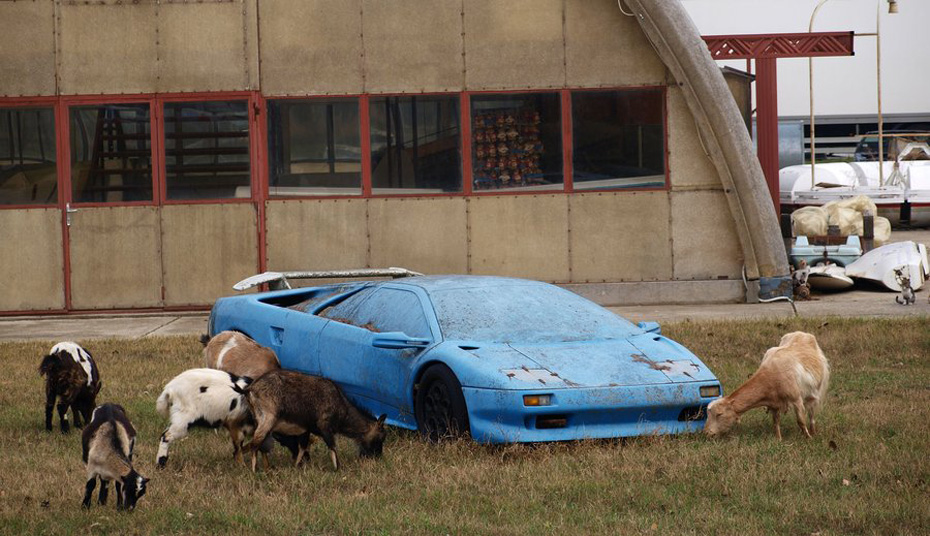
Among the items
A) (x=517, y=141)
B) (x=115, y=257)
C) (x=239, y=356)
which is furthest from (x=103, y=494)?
(x=517, y=141)

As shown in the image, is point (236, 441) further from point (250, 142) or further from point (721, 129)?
point (721, 129)

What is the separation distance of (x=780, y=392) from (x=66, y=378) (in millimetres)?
5203

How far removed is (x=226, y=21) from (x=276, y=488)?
11243 millimetres

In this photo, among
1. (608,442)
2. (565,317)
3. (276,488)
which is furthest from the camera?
(565,317)

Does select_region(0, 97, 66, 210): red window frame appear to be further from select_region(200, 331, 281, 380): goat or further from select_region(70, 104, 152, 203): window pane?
select_region(200, 331, 281, 380): goat

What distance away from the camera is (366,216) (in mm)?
17391

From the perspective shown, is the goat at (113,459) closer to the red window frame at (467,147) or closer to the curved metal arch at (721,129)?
the red window frame at (467,147)

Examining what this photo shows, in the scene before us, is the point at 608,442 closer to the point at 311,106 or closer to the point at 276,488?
the point at 276,488

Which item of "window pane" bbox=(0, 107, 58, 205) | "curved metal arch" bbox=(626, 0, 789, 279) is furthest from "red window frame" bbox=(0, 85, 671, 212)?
"curved metal arch" bbox=(626, 0, 789, 279)

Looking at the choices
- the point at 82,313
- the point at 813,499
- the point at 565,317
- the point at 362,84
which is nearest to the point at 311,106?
the point at 362,84

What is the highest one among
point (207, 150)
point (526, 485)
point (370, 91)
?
point (370, 91)

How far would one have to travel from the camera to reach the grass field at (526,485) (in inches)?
256

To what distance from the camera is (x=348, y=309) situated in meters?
9.81

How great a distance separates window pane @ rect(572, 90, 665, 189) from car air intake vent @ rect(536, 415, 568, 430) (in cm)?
980
